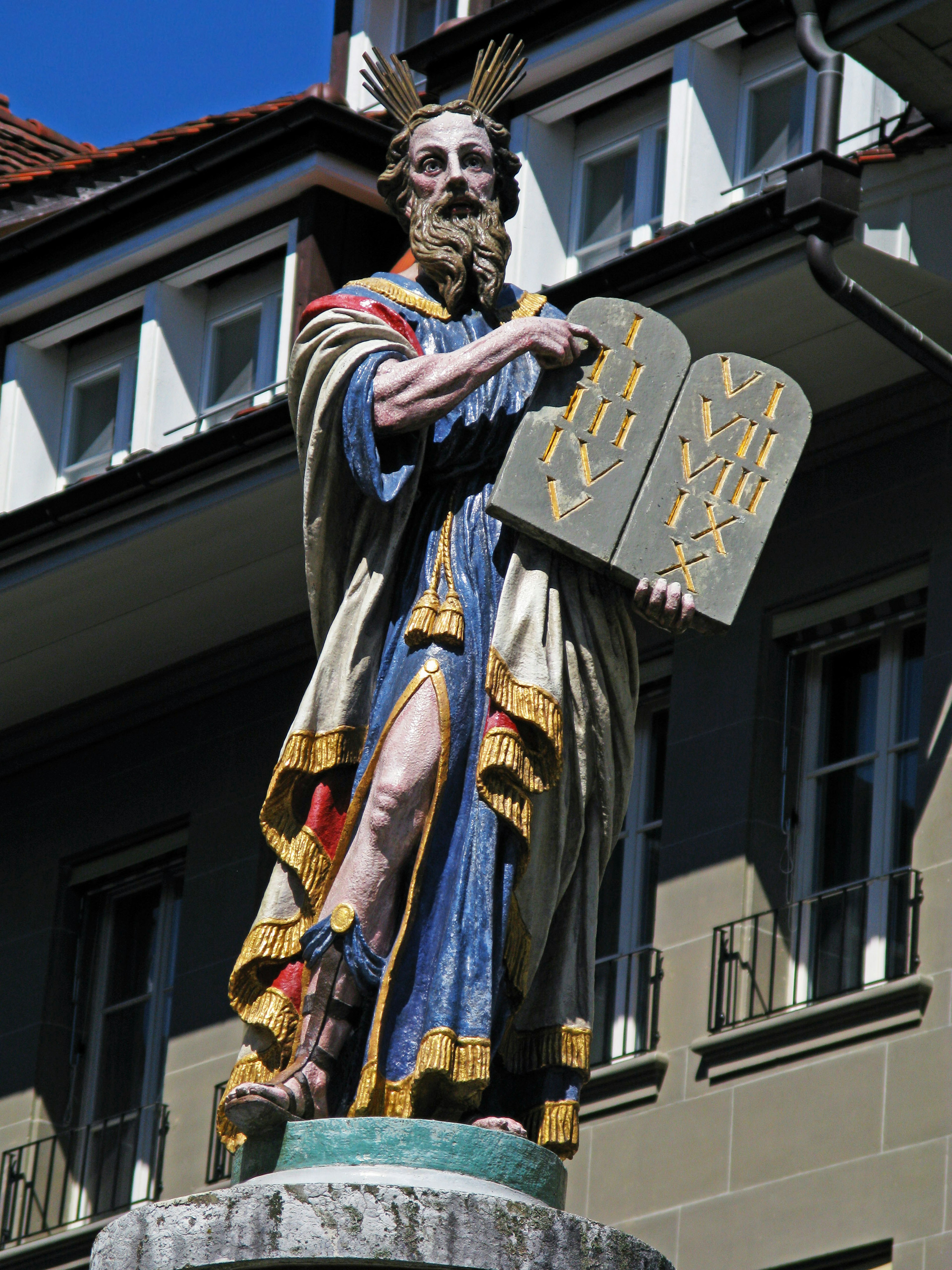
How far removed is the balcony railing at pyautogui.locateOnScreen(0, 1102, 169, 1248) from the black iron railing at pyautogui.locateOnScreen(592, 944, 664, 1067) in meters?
3.34

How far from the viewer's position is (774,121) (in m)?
16.0

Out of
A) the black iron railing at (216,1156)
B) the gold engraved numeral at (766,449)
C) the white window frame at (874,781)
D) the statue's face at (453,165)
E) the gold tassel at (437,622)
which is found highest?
the white window frame at (874,781)

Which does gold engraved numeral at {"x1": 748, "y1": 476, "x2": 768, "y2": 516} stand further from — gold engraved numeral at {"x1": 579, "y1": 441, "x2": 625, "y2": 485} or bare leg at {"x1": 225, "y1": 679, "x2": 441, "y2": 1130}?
bare leg at {"x1": 225, "y1": 679, "x2": 441, "y2": 1130}

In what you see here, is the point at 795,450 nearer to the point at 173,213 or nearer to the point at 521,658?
the point at 521,658

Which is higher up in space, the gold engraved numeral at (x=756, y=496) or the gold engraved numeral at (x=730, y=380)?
the gold engraved numeral at (x=730, y=380)

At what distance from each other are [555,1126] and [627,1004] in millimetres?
9630

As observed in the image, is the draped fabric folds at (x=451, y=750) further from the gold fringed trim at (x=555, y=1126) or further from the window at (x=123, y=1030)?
the window at (x=123, y=1030)

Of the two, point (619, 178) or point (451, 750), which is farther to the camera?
point (619, 178)

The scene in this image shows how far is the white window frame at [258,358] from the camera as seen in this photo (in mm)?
17719

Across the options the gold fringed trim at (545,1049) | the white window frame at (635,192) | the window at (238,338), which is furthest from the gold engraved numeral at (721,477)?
the window at (238,338)

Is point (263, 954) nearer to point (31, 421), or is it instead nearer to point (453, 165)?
point (453, 165)

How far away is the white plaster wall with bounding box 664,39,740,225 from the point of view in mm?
15609

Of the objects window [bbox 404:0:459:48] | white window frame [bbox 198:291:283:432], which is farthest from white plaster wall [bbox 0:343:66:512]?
window [bbox 404:0:459:48]

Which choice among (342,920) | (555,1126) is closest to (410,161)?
(342,920)
